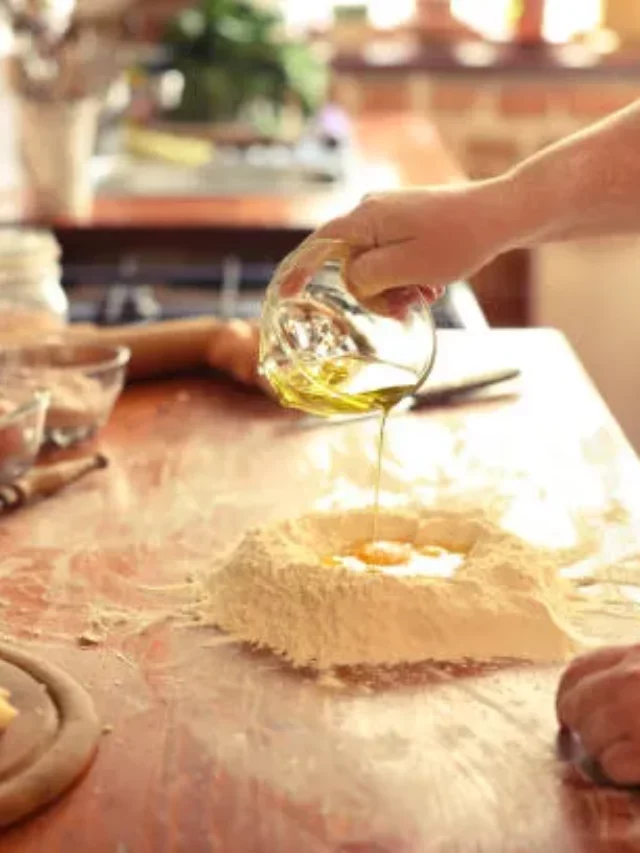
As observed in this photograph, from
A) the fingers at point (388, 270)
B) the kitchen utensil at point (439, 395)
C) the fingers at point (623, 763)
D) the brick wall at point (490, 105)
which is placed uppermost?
the fingers at point (388, 270)

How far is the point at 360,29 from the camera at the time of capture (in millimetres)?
4797

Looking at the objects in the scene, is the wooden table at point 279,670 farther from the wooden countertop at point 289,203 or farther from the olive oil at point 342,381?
the wooden countertop at point 289,203

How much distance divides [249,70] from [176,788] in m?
2.99

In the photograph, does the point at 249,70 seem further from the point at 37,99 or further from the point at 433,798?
the point at 433,798

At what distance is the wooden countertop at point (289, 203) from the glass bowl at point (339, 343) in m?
1.16

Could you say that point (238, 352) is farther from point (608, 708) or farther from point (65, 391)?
point (608, 708)

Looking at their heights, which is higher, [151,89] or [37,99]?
[37,99]

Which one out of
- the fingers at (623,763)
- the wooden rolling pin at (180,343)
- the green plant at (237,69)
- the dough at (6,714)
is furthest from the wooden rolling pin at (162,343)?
the green plant at (237,69)

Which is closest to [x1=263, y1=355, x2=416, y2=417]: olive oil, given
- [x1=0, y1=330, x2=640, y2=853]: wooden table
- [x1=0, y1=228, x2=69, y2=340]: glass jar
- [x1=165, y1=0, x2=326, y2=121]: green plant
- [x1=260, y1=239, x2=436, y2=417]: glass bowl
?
[x1=260, y1=239, x2=436, y2=417]: glass bowl

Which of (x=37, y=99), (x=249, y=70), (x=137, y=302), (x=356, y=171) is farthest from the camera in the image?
(x=249, y=70)

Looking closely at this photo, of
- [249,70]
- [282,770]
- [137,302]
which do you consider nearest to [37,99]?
[137,302]

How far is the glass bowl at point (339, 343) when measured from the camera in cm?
141

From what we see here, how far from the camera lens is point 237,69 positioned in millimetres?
3814

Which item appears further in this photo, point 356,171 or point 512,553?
point 356,171
